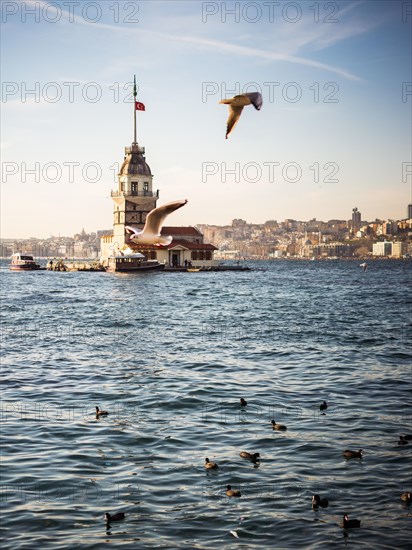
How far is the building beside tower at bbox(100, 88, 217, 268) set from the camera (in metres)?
110

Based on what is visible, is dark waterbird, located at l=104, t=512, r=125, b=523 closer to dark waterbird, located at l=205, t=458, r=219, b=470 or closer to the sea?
the sea

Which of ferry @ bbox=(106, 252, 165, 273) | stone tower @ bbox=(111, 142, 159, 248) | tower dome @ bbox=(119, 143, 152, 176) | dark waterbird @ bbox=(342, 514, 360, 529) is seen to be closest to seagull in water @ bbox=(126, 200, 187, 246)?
dark waterbird @ bbox=(342, 514, 360, 529)

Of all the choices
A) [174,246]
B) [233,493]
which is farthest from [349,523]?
[174,246]

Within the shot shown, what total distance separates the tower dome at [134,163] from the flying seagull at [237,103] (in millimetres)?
101914

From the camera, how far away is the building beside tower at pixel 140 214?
110125mm

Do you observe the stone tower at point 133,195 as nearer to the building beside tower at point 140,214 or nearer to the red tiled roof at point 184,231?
the building beside tower at point 140,214

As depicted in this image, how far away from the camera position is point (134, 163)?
112250 mm

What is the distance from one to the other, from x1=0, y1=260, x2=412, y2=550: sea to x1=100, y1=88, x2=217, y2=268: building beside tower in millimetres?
78242

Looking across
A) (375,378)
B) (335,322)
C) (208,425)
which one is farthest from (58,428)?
(335,322)

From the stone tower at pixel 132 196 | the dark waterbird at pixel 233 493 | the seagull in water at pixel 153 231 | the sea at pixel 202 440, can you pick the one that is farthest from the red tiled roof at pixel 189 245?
the dark waterbird at pixel 233 493

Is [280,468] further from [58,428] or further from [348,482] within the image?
[58,428]

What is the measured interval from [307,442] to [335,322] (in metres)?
24.9

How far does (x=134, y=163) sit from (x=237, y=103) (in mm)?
103302

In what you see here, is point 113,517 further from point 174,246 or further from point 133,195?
point 133,195
